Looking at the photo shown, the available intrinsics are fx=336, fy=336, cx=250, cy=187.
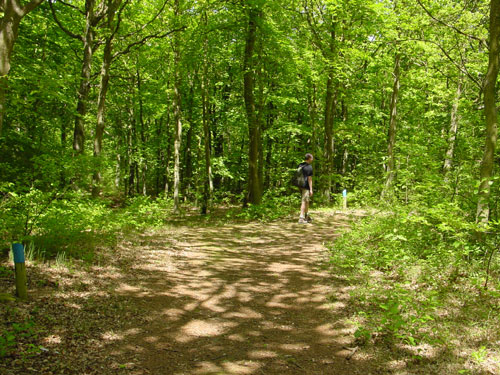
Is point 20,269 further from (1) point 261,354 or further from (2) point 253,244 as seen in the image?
(2) point 253,244

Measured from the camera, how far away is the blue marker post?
428cm

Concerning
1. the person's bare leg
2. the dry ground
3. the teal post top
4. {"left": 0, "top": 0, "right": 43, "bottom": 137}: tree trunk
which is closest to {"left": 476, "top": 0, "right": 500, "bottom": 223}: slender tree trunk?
the dry ground

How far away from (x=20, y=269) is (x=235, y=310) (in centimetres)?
297

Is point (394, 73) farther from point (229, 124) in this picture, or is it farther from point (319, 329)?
point (319, 329)

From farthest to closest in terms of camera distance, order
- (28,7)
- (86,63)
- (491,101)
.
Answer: (86,63), (491,101), (28,7)

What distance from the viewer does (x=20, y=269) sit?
4.32m

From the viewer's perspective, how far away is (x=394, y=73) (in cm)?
1798

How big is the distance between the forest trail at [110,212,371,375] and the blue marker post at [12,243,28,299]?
1388mm

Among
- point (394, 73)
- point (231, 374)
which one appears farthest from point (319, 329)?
point (394, 73)

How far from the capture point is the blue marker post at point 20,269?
4277mm

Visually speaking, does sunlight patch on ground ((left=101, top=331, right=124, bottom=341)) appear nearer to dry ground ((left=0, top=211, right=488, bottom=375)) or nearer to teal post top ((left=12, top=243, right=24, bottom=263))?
dry ground ((left=0, top=211, right=488, bottom=375))

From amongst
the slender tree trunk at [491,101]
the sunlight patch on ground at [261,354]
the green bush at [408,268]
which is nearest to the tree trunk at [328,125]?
the green bush at [408,268]

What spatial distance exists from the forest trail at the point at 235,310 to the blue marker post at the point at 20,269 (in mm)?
1388

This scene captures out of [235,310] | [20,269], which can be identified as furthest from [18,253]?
[235,310]
